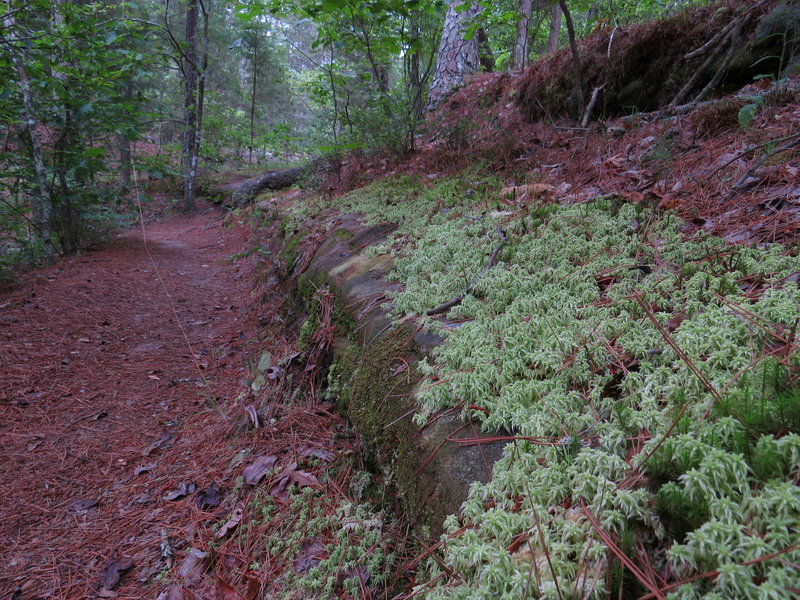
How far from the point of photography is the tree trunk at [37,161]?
6.29 meters

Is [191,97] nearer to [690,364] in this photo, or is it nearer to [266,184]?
[266,184]

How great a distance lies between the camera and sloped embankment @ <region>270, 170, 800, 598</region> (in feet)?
2.99

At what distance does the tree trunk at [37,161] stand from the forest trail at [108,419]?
99cm

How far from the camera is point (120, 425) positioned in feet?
11.8

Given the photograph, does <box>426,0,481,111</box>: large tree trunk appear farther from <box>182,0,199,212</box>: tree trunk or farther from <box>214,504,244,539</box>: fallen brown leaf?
<box>214,504,244,539</box>: fallen brown leaf

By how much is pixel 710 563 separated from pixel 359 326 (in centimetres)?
231

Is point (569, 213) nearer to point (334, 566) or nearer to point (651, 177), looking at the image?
point (651, 177)

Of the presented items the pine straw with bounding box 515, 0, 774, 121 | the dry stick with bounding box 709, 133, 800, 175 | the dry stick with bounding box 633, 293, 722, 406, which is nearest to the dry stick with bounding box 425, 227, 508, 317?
the dry stick with bounding box 633, 293, 722, 406

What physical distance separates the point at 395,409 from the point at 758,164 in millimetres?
2618

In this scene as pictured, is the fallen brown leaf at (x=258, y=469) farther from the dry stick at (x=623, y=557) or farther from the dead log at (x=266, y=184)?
the dead log at (x=266, y=184)

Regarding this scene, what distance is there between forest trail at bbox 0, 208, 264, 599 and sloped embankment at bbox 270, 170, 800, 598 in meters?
1.38

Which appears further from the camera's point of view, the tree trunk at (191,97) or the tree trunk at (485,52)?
the tree trunk at (191,97)

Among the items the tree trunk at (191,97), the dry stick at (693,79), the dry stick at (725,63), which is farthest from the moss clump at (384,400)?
the tree trunk at (191,97)

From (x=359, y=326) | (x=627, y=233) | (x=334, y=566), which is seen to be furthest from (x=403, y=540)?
(x=627, y=233)
